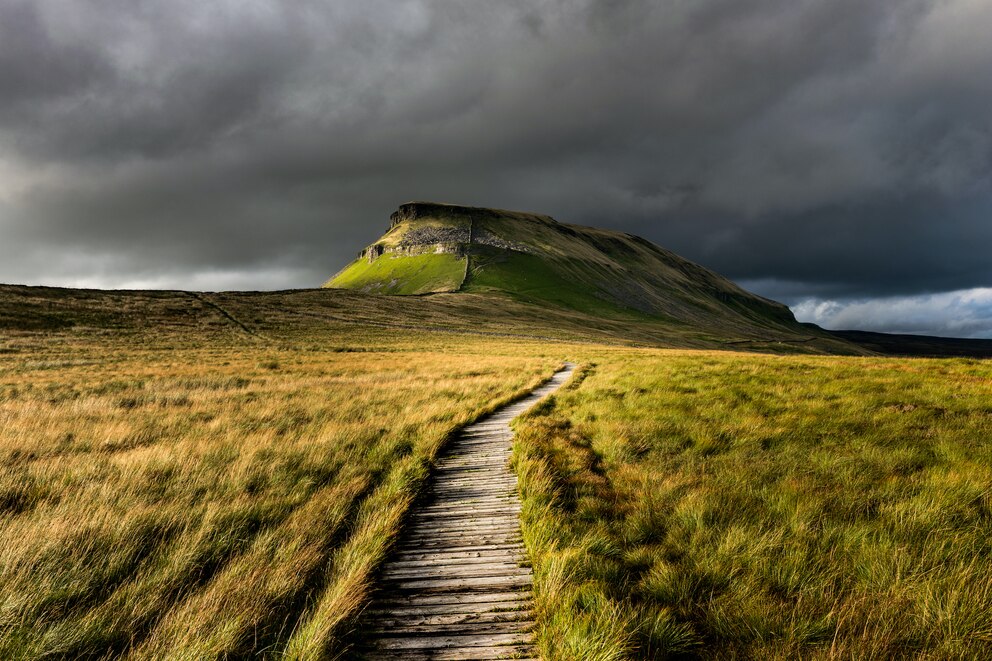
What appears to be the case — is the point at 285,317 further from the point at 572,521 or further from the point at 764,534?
the point at 764,534

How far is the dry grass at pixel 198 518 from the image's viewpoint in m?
3.81

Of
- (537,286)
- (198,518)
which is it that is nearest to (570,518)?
(198,518)

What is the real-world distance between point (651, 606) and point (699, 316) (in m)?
213

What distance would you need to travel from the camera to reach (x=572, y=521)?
19.1 feet

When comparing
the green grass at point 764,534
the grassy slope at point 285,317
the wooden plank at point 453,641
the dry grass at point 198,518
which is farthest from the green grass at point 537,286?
the wooden plank at point 453,641

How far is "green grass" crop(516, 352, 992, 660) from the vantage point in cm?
373

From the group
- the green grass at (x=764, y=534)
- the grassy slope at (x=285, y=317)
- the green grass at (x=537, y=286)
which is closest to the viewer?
the green grass at (x=764, y=534)

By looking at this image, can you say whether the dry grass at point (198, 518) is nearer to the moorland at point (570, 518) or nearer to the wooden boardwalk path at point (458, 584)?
the moorland at point (570, 518)

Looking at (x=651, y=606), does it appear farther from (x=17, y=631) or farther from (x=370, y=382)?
(x=370, y=382)

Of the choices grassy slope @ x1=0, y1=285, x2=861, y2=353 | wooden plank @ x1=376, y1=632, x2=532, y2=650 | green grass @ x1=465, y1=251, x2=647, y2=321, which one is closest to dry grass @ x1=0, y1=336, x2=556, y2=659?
wooden plank @ x1=376, y1=632, x2=532, y2=650

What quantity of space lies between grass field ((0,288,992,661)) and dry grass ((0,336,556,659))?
0.10 ft

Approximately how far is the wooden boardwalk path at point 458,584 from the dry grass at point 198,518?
0.37 m

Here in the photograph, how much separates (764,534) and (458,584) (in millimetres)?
3637

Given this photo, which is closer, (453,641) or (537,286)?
(453,641)
